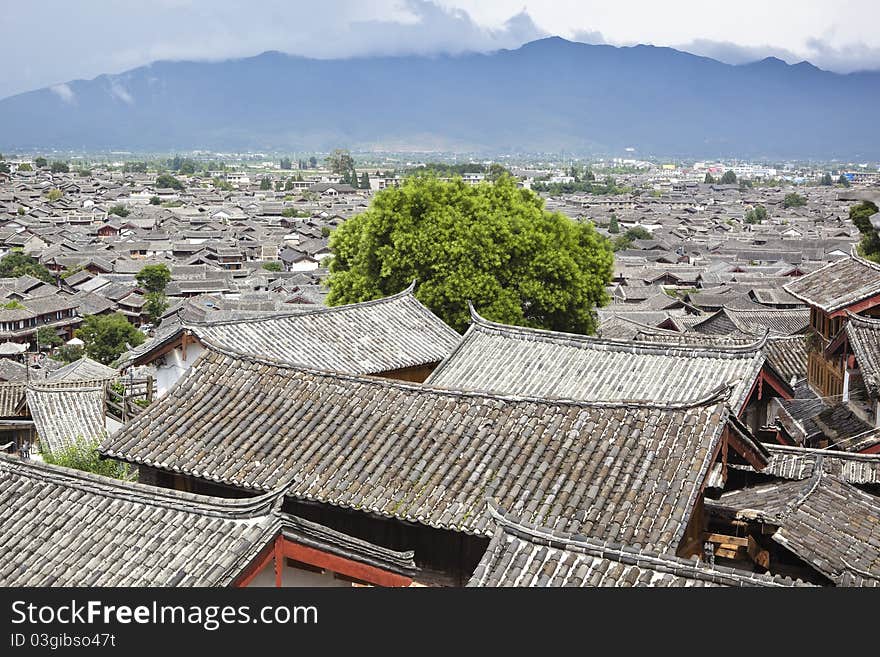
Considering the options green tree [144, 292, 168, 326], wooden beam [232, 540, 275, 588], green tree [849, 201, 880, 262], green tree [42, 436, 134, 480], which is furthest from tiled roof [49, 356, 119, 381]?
wooden beam [232, 540, 275, 588]

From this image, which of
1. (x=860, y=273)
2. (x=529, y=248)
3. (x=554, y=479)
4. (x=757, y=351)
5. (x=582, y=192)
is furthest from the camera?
(x=582, y=192)

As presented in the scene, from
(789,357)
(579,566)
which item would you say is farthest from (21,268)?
(579,566)

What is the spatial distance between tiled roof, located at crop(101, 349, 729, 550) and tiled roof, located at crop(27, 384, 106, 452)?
13123 millimetres

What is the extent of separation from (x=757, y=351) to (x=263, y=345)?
783cm

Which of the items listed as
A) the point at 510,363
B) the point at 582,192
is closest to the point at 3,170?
the point at 582,192

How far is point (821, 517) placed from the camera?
9.95 metres

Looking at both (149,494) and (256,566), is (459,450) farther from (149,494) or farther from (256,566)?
(149,494)

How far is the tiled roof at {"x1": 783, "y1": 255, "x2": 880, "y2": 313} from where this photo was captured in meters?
17.3

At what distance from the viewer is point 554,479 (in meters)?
8.78

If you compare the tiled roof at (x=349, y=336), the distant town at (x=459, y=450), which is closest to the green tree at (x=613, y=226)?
the distant town at (x=459, y=450)

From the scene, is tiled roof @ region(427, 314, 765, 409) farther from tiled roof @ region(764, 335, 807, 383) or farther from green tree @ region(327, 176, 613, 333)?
green tree @ region(327, 176, 613, 333)

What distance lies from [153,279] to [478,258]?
1535 inches

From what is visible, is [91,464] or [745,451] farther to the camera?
[91,464]

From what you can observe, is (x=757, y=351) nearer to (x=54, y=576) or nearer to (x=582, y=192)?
(x=54, y=576)
